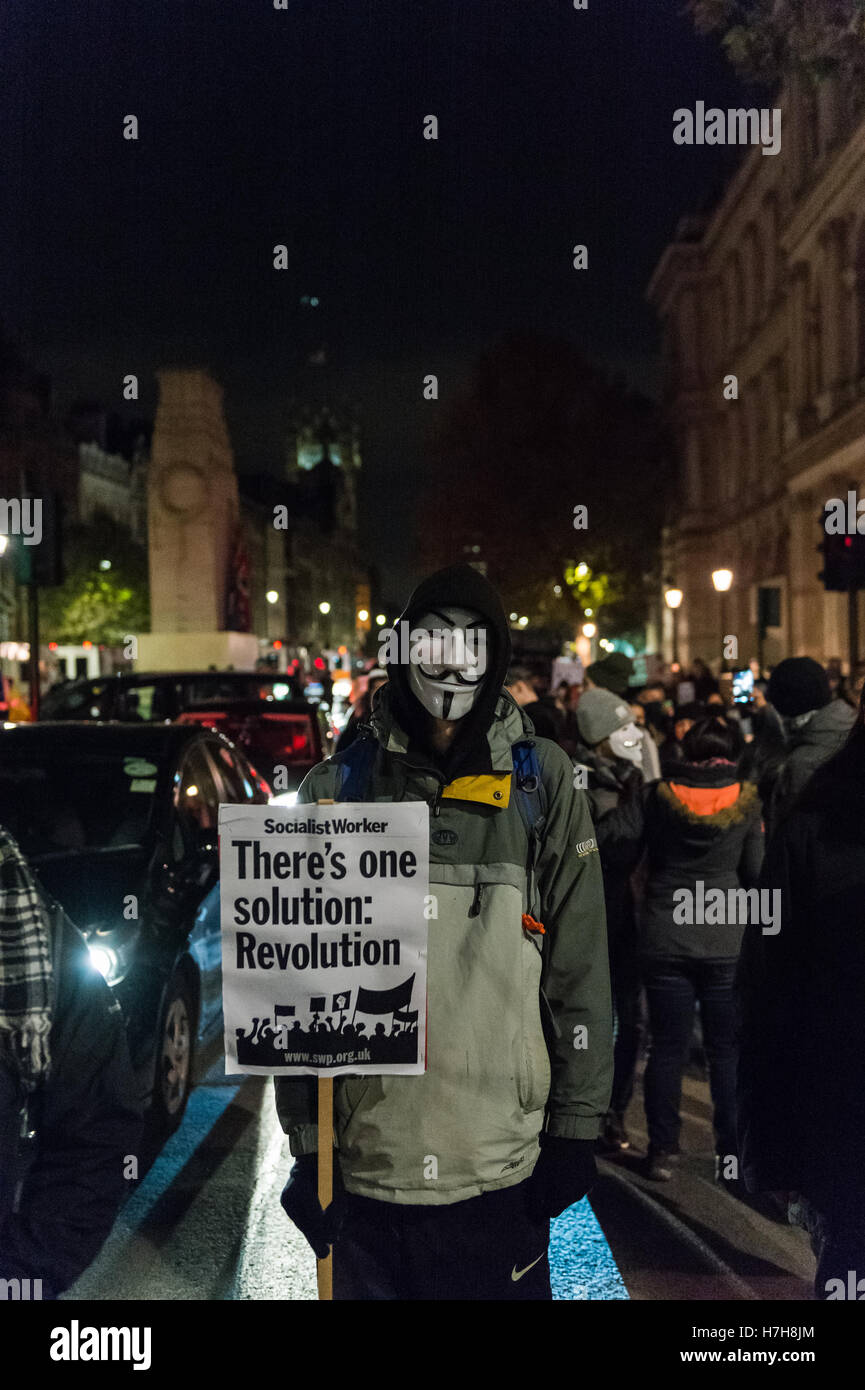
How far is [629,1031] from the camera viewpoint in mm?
6035

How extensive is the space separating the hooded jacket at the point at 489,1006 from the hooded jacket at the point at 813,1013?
0.48 m

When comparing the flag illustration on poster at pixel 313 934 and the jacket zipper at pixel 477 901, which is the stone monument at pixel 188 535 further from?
the jacket zipper at pixel 477 901

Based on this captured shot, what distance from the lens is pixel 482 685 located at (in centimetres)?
288

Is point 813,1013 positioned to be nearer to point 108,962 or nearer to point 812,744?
point 108,962

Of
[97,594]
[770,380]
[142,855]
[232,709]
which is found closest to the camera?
[142,855]

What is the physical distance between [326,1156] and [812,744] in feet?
13.1

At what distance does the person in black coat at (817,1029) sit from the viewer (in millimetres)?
2908

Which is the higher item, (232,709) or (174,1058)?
(232,709)

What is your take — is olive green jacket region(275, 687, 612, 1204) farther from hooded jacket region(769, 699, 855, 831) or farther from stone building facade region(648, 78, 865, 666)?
stone building facade region(648, 78, 865, 666)

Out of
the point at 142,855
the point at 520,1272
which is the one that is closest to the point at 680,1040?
the point at 142,855

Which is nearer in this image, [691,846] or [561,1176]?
[561,1176]

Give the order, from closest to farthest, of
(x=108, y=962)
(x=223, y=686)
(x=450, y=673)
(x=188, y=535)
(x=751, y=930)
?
(x=450, y=673) < (x=751, y=930) < (x=108, y=962) < (x=223, y=686) < (x=188, y=535)

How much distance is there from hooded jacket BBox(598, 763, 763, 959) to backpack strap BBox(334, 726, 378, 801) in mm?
2814
